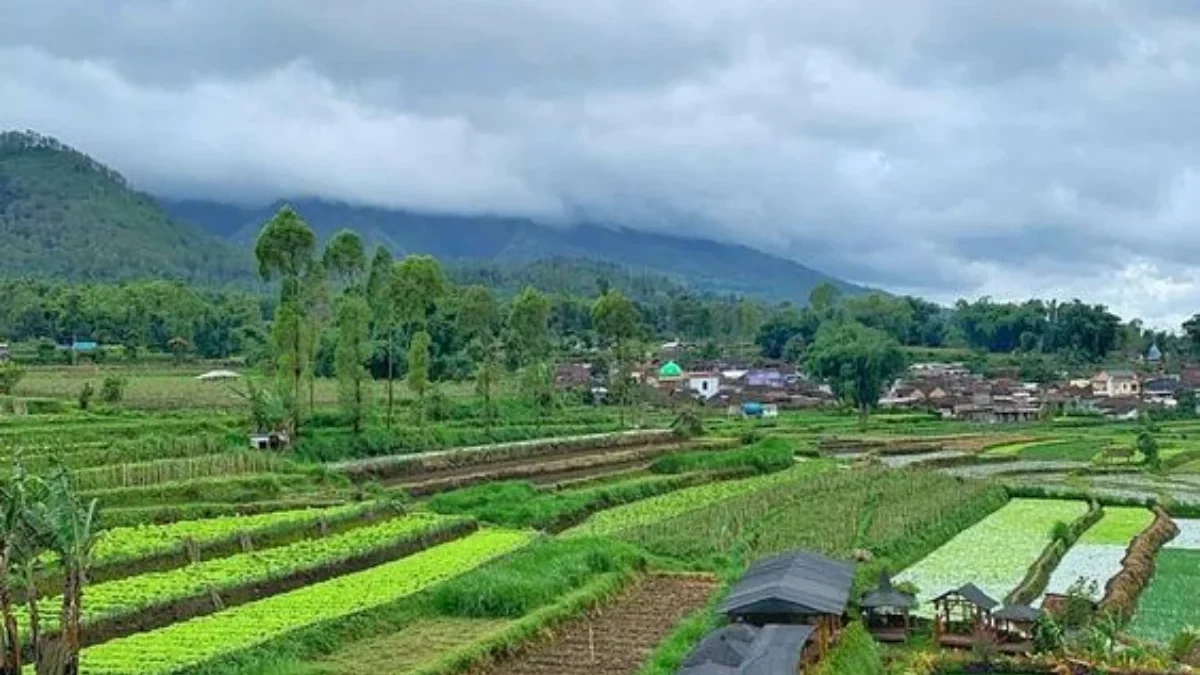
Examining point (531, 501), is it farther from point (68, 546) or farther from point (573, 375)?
point (573, 375)

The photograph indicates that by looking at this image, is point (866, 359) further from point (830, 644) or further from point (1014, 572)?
point (830, 644)

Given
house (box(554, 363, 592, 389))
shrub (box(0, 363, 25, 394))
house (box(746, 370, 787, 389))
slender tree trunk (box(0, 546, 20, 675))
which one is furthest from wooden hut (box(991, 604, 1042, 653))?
house (box(746, 370, 787, 389))

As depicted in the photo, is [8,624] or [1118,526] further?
[1118,526]

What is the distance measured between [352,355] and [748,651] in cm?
3234

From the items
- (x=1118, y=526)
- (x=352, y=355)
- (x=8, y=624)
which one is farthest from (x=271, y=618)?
(x=1118, y=526)

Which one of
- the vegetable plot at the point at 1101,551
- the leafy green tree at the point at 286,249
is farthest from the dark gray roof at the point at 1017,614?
the leafy green tree at the point at 286,249

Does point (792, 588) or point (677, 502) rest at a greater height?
point (792, 588)

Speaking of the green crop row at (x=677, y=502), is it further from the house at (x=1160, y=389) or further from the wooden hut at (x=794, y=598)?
the house at (x=1160, y=389)

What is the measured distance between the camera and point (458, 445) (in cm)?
5353

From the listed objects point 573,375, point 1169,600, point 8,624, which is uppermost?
point 573,375

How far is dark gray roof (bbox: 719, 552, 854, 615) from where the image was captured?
22.6m

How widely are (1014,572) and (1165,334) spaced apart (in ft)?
449

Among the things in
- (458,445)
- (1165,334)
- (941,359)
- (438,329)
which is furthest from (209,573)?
(1165,334)

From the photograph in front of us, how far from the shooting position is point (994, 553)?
36594 millimetres
